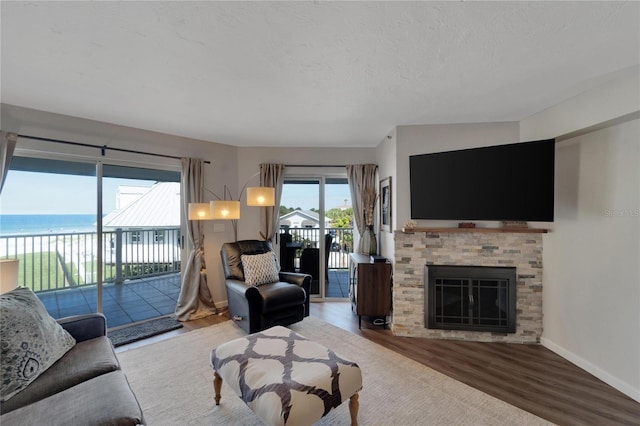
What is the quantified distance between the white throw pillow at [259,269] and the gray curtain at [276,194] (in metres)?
0.70

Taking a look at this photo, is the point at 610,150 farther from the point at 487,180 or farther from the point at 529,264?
the point at 529,264

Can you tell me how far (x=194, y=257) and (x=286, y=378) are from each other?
2745mm

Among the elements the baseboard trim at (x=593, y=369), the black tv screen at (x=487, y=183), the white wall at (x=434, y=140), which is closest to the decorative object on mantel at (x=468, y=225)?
the white wall at (x=434, y=140)

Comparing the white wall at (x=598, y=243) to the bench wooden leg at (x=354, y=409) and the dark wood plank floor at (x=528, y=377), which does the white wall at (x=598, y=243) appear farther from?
the bench wooden leg at (x=354, y=409)

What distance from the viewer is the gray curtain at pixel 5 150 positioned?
2535mm

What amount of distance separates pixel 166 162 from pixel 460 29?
3.63m

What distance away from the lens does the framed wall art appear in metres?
3.58

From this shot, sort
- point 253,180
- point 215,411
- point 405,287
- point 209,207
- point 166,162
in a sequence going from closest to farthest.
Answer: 1. point 215,411
2. point 405,287
3. point 209,207
4. point 166,162
5. point 253,180

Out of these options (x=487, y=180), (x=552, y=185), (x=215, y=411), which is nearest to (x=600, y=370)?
(x=552, y=185)

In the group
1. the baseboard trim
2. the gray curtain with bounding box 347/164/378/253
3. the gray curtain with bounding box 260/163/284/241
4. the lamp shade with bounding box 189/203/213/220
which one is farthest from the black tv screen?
the lamp shade with bounding box 189/203/213/220

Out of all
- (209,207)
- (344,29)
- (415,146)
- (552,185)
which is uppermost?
(344,29)

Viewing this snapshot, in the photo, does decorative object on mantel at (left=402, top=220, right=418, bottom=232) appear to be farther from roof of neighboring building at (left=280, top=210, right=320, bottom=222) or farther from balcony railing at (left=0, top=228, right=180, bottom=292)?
balcony railing at (left=0, top=228, right=180, bottom=292)

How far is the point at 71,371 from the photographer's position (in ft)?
5.16

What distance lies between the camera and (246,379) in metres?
1.63
